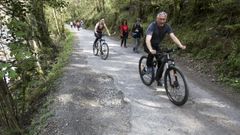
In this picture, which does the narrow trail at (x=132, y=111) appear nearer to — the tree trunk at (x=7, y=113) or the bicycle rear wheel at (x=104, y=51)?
the tree trunk at (x=7, y=113)

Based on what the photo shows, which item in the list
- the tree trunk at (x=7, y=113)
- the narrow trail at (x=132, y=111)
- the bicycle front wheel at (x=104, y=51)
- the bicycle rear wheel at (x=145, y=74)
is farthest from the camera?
the bicycle front wheel at (x=104, y=51)

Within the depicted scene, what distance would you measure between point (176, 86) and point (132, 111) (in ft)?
4.06

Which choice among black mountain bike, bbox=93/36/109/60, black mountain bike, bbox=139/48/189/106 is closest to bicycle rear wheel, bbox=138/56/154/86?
black mountain bike, bbox=139/48/189/106

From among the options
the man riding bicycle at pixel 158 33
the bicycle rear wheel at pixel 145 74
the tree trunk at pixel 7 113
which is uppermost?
the man riding bicycle at pixel 158 33

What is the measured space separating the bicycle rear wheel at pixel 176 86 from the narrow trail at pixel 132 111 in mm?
172

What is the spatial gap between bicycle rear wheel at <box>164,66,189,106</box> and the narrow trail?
17 centimetres

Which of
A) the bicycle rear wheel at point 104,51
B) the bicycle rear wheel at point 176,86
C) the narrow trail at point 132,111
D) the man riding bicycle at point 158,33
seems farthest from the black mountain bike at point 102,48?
the bicycle rear wheel at point 176,86

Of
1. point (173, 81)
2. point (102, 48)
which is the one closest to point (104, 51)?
point (102, 48)

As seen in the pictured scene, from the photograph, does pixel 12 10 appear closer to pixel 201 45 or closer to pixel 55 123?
pixel 55 123

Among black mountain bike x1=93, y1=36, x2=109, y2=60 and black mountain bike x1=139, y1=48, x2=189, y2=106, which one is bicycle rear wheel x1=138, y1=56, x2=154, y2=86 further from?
black mountain bike x1=93, y1=36, x2=109, y2=60

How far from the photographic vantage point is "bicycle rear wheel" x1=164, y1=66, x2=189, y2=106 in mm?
6442

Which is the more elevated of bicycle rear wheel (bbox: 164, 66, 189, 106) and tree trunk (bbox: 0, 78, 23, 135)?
bicycle rear wheel (bbox: 164, 66, 189, 106)

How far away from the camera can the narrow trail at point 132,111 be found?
5648 millimetres

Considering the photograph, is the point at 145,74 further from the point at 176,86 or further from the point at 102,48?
the point at 102,48
